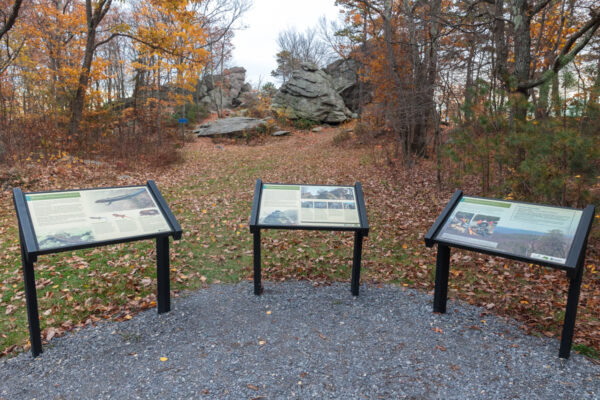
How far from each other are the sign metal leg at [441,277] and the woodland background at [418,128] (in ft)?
2.21

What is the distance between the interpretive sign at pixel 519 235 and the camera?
3186 millimetres

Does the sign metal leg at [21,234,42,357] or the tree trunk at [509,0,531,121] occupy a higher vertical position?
the tree trunk at [509,0,531,121]

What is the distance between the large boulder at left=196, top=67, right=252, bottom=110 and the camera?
33503mm

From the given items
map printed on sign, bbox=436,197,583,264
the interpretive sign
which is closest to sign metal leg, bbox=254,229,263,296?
the interpretive sign

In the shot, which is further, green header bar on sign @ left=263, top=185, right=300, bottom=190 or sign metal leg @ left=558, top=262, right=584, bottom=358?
green header bar on sign @ left=263, top=185, right=300, bottom=190

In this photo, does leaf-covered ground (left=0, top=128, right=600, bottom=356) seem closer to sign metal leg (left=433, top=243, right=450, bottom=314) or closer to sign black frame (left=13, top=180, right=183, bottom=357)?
sign black frame (left=13, top=180, right=183, bottom=357)

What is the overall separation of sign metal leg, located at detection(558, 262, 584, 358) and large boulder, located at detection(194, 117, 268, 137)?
2180 cm

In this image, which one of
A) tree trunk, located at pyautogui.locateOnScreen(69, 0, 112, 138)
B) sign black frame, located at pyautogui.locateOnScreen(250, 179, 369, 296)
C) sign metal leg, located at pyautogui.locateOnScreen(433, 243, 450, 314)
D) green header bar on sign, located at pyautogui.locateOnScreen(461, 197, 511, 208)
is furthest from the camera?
tree trunk, located at pyautogui.locateOnScreen(69, 0, 112, 138)

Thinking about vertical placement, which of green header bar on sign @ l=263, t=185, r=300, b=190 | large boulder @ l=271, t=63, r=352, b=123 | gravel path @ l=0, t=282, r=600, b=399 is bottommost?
gravel path @ l=0, t=282, r=600, b=399

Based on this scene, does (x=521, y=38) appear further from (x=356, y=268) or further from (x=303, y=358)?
(x=303, y=358)

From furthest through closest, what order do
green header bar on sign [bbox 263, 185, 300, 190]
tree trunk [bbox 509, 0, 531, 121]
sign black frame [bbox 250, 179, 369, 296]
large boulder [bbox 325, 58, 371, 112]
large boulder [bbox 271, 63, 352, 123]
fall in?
large boulder [bbox 325, 58, 371, 112] → large boulder [bbox 271, 63, 352, 123] → tree trunk [bbox 509, 0, 531, 121] → green header bar on sign [bbox 263, 185, 300, 190] → sign black frame [bbox 250, 179, 369, 296]

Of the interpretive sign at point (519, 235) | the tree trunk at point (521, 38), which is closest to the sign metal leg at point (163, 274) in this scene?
the interpretive sign at point (519, 235)

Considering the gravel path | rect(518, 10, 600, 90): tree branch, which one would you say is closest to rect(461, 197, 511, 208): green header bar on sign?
the gravel path

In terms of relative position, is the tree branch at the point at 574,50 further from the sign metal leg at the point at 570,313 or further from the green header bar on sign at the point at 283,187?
the green header bar on sign at the point at 283,187
